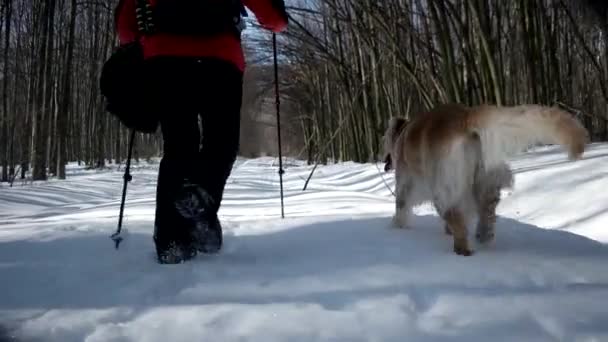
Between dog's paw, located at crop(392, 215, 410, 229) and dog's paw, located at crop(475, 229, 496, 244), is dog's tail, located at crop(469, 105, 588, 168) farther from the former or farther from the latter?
dog's paw, located at crop(392, 215, 410, 229)

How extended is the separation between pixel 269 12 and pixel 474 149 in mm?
1168

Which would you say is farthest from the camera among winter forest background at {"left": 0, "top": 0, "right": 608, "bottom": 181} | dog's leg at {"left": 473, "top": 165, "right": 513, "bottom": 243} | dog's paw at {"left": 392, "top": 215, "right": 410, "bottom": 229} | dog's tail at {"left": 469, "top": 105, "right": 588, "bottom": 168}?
winter forest background at {"left": 0, "top": 0, "right": 608, "bottom": 181}

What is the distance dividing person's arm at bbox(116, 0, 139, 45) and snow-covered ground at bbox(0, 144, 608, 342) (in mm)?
1017

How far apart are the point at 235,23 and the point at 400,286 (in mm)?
1326

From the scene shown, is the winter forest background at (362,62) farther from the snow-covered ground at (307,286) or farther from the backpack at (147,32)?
the backpack at (147,32)

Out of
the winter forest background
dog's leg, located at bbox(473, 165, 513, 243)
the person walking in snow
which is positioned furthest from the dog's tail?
the winter forest background

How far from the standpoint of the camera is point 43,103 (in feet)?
37.2

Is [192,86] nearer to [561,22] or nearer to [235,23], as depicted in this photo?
[235,23]

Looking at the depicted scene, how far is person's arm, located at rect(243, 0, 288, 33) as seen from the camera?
2117 mm

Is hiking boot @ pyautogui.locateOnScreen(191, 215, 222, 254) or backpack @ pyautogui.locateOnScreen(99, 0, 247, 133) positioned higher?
backpack @ pyautogui.locateOnScreen(99, 0, 247, 133)

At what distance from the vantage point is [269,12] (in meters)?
2.13

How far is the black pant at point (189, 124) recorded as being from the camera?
1909mm

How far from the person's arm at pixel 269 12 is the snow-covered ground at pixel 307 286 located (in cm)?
110

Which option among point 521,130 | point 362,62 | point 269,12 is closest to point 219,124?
point 269,12
